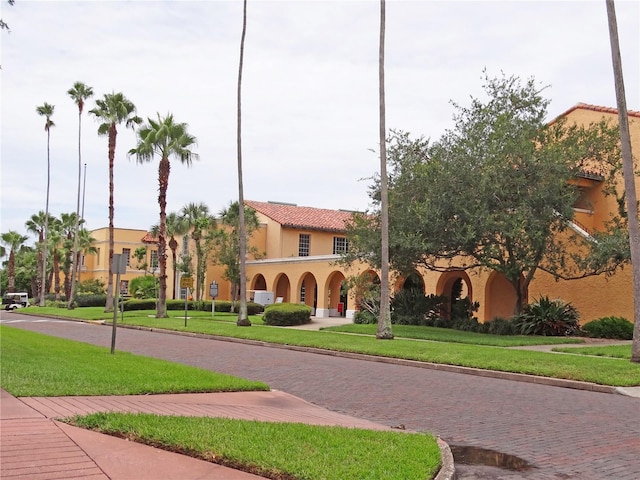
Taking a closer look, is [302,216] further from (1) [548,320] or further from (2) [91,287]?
(1) [548,320]

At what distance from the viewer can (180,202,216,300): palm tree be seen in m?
48.5

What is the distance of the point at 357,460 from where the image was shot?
611 centimetres

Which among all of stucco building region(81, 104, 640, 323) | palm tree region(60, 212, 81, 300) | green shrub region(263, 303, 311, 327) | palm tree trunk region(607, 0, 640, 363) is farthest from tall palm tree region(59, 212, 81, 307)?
palm tree trunk region(607, 0, 640, 363)

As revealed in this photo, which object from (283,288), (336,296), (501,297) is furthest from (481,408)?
(283,288)

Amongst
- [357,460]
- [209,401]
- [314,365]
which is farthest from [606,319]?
[357,460]

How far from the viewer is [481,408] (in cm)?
1043

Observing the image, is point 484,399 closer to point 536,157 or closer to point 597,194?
point 536,157

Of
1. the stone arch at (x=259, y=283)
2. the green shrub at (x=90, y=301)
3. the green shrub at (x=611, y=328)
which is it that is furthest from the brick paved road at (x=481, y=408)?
the green shrub at (x=90, y=301)

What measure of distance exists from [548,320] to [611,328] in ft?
7.20

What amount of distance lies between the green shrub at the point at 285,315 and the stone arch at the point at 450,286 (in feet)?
22.5

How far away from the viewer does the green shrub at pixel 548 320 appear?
1003 inches

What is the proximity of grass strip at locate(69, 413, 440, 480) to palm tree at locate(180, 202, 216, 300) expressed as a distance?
134 feet

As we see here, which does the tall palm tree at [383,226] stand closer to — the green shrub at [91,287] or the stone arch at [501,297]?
the stone arch at [501,297]

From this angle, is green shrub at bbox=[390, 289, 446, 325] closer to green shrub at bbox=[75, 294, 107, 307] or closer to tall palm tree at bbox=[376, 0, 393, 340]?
tall palm tree at bbox=[376, 0, 393, 340]
